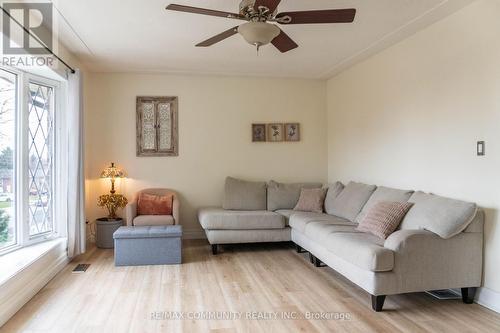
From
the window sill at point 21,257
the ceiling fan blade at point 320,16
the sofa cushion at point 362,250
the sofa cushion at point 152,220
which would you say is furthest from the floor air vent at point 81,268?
the ceiling fan blade at point 320,16

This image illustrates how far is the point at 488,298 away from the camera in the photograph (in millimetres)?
3082

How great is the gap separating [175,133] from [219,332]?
3.62 m

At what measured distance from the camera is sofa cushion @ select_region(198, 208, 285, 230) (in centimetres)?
484

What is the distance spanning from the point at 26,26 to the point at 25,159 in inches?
51.0

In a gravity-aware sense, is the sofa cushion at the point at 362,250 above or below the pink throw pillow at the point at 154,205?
below

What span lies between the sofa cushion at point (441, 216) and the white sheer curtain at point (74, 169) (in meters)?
3.54

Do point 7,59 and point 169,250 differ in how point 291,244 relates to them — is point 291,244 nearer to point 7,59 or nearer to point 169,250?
point 169,250

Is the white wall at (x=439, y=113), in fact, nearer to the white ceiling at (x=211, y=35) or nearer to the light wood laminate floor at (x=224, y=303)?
the white ceiling at (x=211, y=35)


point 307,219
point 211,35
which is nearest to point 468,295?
point 307,219

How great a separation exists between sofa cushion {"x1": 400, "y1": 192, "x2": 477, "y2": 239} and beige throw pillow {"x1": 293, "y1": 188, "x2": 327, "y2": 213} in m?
1.77

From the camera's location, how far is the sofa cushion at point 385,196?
149 inches

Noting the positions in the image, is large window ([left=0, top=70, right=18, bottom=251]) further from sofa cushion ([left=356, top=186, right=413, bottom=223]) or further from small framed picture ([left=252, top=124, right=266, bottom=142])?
sofa cushion ([left=356, top=186, right=413, bottom=223])

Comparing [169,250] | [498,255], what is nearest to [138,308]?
[169,250]

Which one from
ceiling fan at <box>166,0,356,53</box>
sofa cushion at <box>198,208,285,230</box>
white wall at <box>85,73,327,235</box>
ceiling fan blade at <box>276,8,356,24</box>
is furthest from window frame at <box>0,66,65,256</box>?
ceiling fan blade at <box>276,8,356,24</box>
